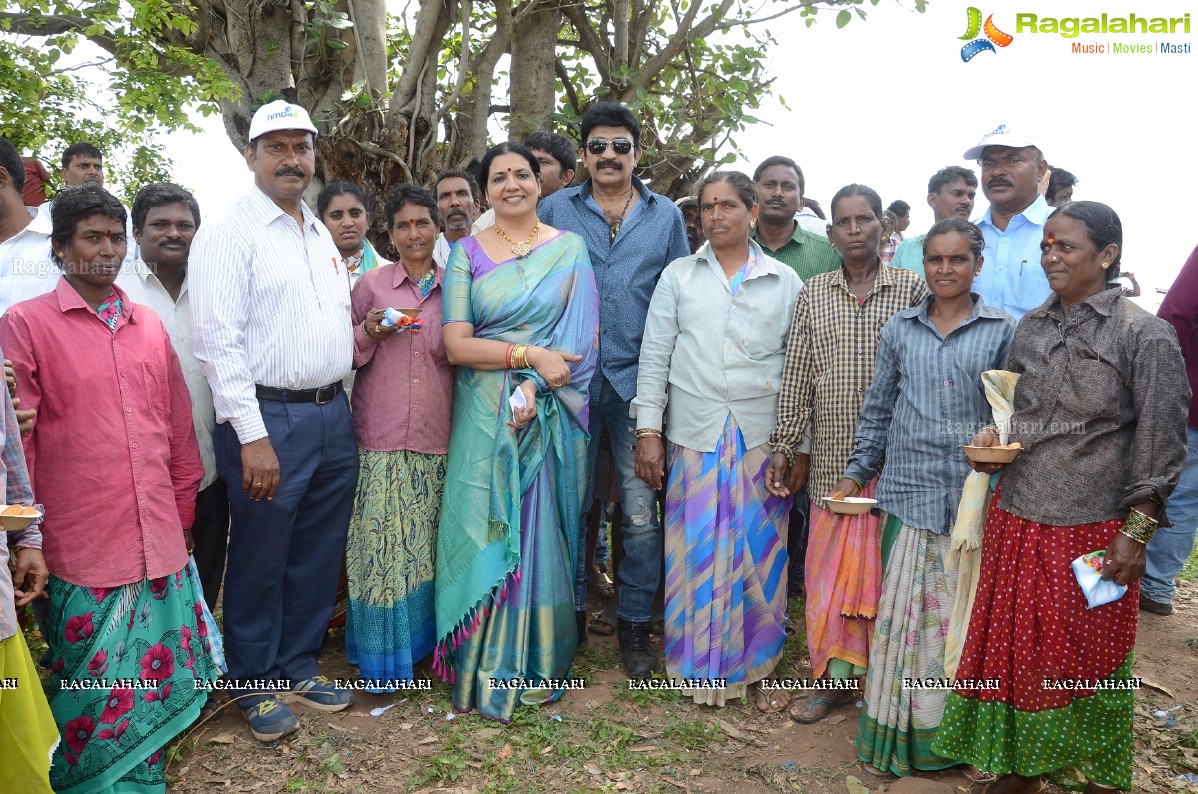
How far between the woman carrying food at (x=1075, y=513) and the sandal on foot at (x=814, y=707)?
752 millimetres

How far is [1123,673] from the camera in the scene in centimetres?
288

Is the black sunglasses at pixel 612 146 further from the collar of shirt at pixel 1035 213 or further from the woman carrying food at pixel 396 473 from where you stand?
the collar of shirt at pixel 1035 213

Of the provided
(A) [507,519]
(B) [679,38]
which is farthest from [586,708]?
(B) [679,38]

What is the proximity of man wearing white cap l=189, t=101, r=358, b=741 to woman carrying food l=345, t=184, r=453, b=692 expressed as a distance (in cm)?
11

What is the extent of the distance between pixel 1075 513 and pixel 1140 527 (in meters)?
0.19

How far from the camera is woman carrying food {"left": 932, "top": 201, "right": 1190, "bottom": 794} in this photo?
2727mm

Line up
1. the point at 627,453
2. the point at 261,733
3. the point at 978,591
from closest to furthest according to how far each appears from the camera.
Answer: the point at 978,591 < the point at 261,733 < the point at 627,453

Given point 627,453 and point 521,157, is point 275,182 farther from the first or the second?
point 627,453

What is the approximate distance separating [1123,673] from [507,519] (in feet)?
7.70

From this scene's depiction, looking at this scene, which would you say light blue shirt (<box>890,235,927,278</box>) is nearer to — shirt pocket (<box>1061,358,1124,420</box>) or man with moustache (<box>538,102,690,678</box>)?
man with moustache (<box>538,102,690,678</box>)

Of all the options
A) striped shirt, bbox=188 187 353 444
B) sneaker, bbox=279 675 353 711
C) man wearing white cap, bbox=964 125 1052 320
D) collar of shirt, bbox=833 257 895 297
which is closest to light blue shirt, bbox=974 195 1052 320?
man wearing white cap, bbox=964 125 1052 320

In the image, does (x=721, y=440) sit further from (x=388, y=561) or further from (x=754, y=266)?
(x=388, y=561)

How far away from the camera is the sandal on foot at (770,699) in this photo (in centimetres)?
380

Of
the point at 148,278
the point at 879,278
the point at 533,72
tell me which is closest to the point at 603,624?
the point at 879,278
